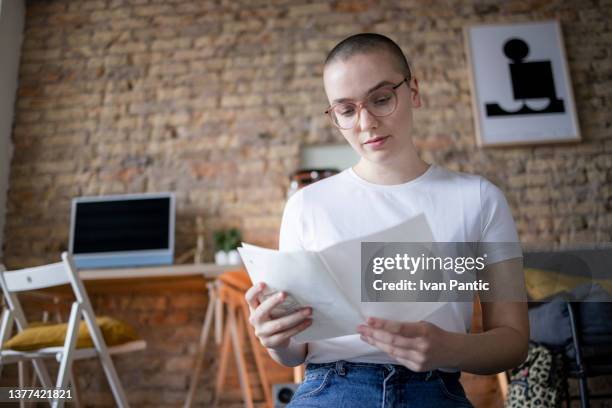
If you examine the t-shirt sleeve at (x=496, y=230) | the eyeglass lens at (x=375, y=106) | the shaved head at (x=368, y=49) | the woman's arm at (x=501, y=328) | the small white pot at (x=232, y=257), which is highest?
the shaved head at (x=368, y=49)

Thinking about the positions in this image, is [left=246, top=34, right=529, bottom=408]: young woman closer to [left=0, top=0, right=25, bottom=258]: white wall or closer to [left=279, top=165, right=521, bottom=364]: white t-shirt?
[left=279, top=165, right=521, bottom=364]: white t-shirt

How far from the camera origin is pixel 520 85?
314 centimetres

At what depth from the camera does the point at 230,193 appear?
3.13m

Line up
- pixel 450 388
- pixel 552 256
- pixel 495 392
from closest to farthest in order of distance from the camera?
pixel 450 388
pixel 552 256
pixel 495 392

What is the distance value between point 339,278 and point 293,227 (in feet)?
0.82

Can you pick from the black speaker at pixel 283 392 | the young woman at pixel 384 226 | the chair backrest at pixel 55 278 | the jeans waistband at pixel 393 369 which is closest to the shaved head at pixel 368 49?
the young woman at pixel 384 226

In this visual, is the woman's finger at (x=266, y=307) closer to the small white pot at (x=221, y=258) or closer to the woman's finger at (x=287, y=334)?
the woman's finger at (x=287, y=334)

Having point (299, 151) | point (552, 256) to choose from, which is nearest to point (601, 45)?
point (299, 151)

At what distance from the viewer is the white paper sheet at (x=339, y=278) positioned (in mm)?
649

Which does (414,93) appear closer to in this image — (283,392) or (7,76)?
(283,392)

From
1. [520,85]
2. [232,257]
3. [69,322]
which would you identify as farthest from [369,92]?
[520,85]

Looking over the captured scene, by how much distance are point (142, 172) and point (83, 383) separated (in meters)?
1.28

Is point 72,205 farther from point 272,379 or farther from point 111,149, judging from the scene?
point 272,379

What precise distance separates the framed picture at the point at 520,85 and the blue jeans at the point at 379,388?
100 inches
